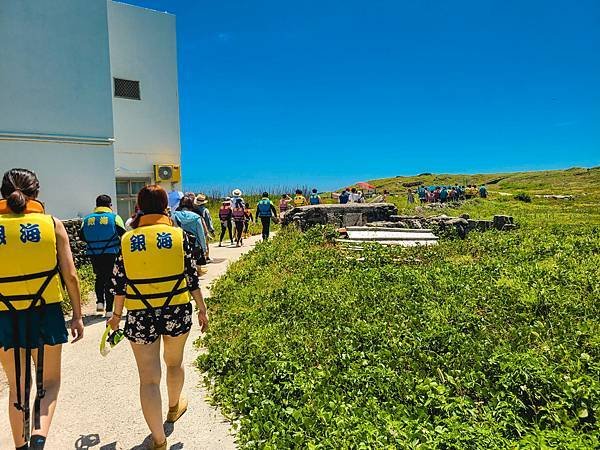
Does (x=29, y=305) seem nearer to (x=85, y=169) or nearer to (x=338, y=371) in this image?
(x=338, y=371)

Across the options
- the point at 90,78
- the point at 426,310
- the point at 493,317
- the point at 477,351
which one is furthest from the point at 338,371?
the point at 90,78

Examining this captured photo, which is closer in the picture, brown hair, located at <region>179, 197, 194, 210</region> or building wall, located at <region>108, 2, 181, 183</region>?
brown hair, located at <region>179, 197, 194, 210</region>

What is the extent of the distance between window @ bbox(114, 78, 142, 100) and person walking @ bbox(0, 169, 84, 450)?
10661mm

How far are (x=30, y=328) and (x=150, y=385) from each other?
2.96 ft

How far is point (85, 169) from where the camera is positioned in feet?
35.3

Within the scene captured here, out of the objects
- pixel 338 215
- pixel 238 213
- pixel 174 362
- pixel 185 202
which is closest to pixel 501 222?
pixel 338 215

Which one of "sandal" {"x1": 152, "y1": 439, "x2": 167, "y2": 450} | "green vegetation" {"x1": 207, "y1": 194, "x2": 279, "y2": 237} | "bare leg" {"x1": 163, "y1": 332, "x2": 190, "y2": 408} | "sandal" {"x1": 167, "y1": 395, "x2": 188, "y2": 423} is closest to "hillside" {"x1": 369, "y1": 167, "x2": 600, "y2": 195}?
"green vegetation" {"x1": 207, "y1": 194, "x2": 279, "y2": 237}

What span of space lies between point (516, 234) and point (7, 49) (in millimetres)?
12888

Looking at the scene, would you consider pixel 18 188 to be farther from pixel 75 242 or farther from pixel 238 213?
pixel 238 213

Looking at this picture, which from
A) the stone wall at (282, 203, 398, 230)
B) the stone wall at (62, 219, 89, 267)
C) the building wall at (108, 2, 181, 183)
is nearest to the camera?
the stone wall at (62, 219, 89, 267)

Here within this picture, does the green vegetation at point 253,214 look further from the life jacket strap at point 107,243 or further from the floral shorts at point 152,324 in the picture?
the floral shorts at point 152,324

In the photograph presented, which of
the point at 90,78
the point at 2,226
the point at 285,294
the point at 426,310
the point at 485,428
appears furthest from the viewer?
the point at 90,78

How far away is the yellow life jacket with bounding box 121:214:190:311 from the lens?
3152 mm

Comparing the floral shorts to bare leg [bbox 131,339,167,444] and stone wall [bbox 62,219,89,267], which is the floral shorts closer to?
bare leg [bbox 131,339,167,444]
